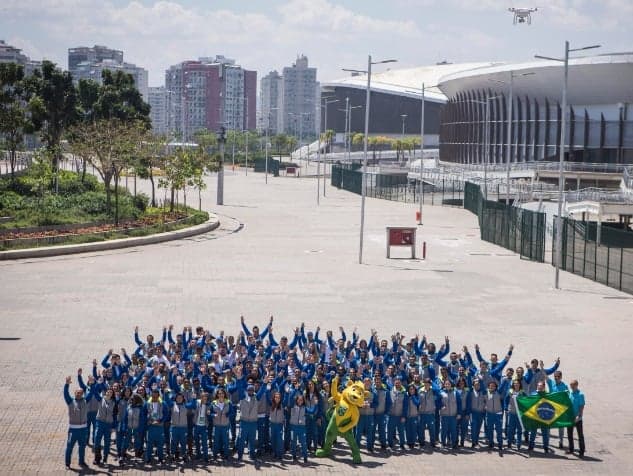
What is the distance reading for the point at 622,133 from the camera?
8206 centimetres

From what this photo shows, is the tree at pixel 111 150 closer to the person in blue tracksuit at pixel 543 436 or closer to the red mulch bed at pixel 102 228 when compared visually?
the red mulch bed at pixel 102 228

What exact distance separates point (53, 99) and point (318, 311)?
3357 cm

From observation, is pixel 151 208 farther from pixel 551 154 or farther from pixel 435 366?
pixel 551 154

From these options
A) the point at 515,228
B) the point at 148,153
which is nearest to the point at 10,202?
the point at 148,153

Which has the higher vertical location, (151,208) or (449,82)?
(449,82)

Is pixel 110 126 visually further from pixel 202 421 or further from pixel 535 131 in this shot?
pixel 535 131

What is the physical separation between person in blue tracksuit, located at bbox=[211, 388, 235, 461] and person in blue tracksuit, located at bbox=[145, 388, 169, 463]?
79cm

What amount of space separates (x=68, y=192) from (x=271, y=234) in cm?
1129

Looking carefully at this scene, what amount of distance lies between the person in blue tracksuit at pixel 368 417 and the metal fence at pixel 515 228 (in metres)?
25.8

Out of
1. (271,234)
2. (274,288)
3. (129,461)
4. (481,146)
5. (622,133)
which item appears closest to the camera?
(129,461)

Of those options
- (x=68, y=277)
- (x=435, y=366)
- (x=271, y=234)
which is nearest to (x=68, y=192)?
(x=271, y=234)

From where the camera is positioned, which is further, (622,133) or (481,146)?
(481,146)

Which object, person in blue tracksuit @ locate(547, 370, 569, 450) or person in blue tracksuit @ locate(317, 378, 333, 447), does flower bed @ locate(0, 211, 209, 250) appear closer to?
person in blue tracksuit @ locate(317, 378, 333, 447)

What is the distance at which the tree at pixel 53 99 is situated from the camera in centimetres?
5556
